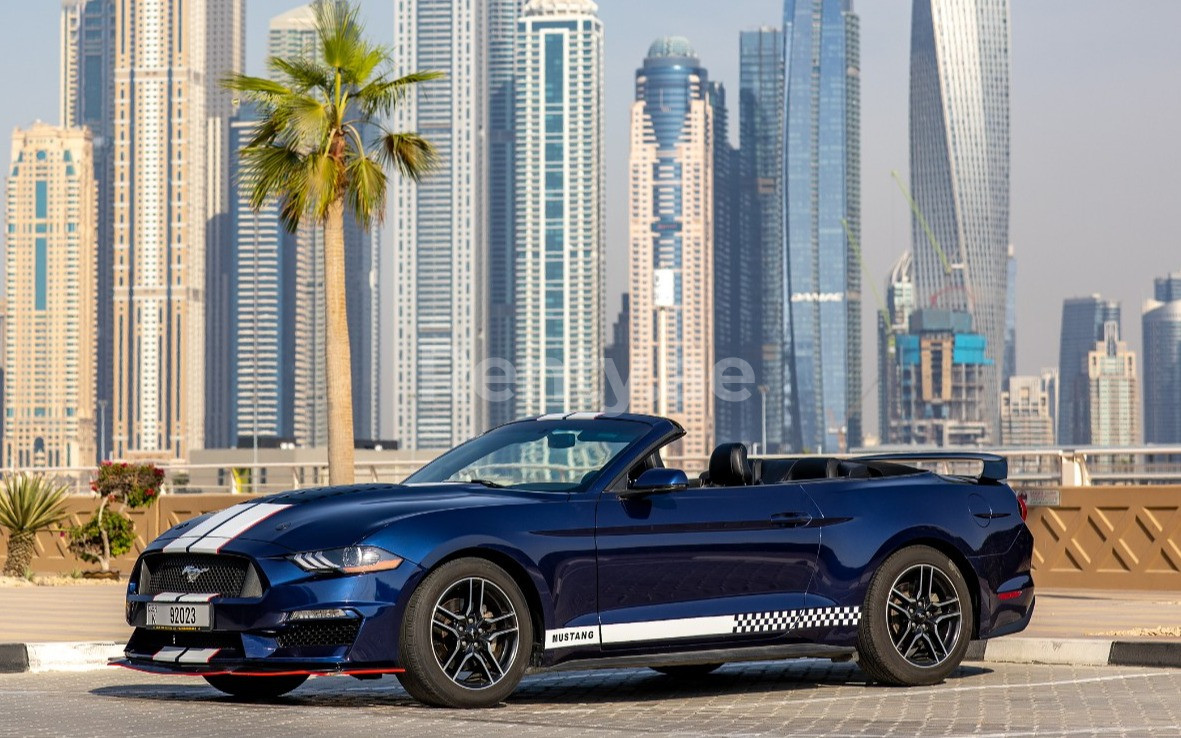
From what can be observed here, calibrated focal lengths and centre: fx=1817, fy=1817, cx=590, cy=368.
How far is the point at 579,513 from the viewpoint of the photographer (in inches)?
332

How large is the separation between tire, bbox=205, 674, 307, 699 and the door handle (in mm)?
2448

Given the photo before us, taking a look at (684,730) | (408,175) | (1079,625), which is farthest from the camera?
(408,175)

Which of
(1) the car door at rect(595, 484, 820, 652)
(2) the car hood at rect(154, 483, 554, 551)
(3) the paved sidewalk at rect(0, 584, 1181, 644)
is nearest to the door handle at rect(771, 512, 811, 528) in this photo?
(1) the car door at rect(595, 484, 820, 652)

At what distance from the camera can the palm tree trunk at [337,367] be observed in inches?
882

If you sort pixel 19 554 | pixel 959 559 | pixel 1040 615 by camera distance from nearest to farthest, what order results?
pixel 959 559, pixel 1040 615, pixel 19 554

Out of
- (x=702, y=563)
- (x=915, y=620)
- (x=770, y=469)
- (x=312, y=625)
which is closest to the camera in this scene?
(x=312, y=625)

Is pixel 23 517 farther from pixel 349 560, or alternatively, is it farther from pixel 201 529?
pixel 349 560

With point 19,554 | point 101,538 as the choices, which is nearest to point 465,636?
point 19,554

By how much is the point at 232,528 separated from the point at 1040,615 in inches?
327

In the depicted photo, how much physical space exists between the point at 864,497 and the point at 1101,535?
34.2 ft

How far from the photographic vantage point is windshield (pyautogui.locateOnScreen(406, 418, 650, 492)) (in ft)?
28.8

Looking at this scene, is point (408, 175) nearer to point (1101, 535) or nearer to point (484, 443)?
point (1101, 535)

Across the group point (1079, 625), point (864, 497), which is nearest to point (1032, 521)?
point (1079, 625)

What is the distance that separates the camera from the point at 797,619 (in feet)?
29.5
